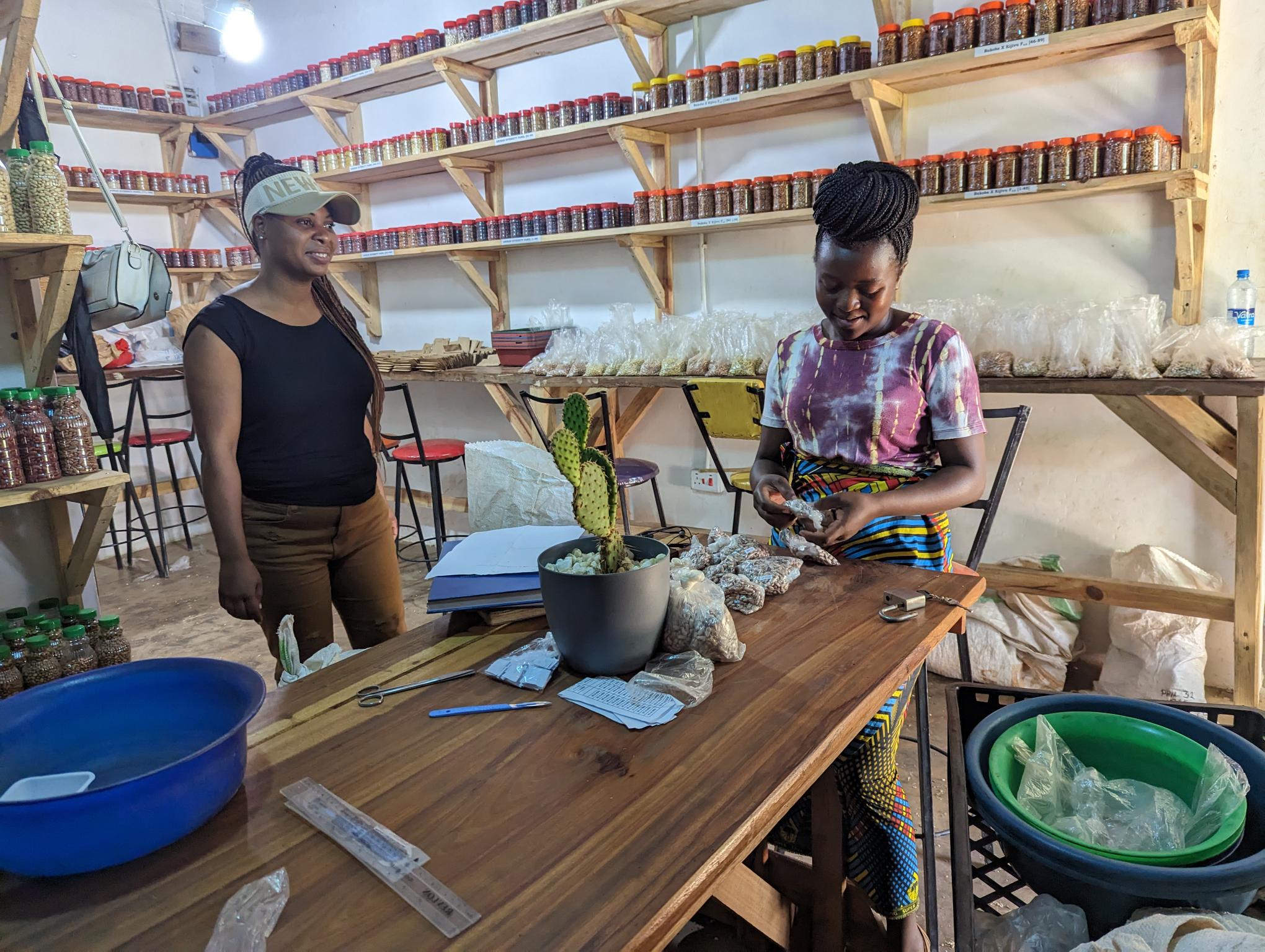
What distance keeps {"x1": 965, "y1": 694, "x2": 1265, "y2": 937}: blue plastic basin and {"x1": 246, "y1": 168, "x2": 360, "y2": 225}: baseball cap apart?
168 centimetres

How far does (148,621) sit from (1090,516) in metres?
4.26

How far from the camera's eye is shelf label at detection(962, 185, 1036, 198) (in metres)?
2.71

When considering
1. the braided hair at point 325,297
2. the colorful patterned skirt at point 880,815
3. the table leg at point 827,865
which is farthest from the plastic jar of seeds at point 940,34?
the table leg at point 827,865

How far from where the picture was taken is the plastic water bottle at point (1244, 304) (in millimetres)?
2592

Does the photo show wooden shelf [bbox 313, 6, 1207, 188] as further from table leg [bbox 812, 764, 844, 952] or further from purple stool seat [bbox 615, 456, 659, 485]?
table leg [bbox 812, 764, 844, 952]

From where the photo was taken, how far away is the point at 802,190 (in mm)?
3215

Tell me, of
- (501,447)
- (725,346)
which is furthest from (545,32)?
(501,447)

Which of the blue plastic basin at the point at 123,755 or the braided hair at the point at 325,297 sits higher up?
the braided hair at the point at 325,297

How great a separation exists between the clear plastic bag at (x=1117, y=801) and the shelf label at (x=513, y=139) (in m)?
3.66

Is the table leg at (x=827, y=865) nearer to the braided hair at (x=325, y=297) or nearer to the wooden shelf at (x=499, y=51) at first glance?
the braided hair at (x=325, y=297)

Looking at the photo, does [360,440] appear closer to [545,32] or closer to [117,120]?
[545,32]

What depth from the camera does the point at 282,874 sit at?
659mm

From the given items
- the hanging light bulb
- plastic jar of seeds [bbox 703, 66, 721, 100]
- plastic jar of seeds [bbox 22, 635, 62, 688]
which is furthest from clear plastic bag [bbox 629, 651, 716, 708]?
the hanging light bulb

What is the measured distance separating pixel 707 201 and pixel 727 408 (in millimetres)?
1149
